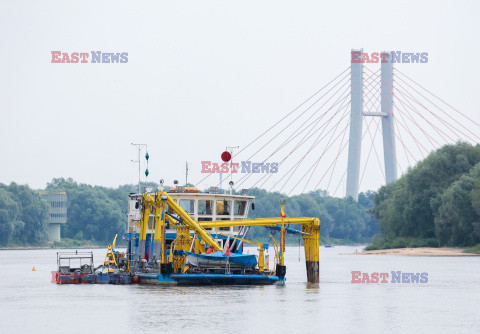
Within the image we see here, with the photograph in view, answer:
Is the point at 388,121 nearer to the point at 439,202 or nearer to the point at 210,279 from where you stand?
the point at 439,202

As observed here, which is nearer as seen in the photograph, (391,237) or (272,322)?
(272,322)

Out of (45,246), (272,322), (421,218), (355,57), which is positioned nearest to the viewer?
(272,322)

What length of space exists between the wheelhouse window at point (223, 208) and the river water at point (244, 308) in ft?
18.1

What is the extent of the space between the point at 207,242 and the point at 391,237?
2952 inches

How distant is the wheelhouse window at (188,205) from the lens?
53719 mm

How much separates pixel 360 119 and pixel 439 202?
34324 mm

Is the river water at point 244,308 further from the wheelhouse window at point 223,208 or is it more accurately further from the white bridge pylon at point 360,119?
the white bridge pylon at point 360,119

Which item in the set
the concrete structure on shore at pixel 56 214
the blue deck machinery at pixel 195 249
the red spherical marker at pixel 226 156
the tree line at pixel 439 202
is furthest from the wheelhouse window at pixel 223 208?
the concrete structure on shore at pixel 56 214

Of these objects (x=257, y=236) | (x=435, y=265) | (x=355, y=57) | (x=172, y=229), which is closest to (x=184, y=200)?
(x=172, y=229)

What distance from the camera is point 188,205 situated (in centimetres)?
5397

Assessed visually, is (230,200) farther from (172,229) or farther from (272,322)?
(272,322)

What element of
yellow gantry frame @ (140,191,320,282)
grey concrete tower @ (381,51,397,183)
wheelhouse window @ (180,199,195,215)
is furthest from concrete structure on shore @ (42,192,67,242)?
yellow gantry frame @ (140,191,320,282)

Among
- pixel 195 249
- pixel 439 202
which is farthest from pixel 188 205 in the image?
pixel 439 202

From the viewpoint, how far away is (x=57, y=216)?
183m
